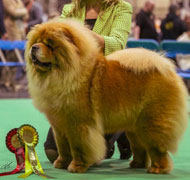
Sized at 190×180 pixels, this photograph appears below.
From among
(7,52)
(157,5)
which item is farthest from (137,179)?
(157,5)

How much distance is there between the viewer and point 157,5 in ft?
41.2

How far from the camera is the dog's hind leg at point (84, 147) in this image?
104 inches

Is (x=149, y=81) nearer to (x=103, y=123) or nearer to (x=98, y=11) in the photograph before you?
(x=103, y=123)

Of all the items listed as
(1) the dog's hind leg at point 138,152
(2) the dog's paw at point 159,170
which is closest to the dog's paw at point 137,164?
(1) the dog's hind leg at point 138,152

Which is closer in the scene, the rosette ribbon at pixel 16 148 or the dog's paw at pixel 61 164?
the rosette ribbon at pixel 16 148

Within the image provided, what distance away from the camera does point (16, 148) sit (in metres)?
2.73

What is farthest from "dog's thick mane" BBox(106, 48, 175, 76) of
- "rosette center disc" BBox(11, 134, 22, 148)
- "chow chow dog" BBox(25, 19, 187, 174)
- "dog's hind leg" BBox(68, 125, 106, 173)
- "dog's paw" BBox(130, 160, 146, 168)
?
"rosette center disc" BBox(11, 134, 22, 148)

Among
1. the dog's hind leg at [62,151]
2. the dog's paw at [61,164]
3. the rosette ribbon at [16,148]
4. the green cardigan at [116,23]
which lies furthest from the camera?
the green cardigan at [116,23]

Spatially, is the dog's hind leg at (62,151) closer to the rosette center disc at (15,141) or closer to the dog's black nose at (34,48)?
the rosette center disc at (15,141)

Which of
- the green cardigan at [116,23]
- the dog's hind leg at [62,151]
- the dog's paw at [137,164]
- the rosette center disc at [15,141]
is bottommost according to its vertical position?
the dog's paw at [137,164]

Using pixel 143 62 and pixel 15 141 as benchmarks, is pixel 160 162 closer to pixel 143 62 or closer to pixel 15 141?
pixel 143 62

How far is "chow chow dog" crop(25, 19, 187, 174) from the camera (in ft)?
8.54

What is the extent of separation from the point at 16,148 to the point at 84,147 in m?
0.42

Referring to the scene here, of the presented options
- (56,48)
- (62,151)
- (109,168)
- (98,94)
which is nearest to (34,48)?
(56,48)
